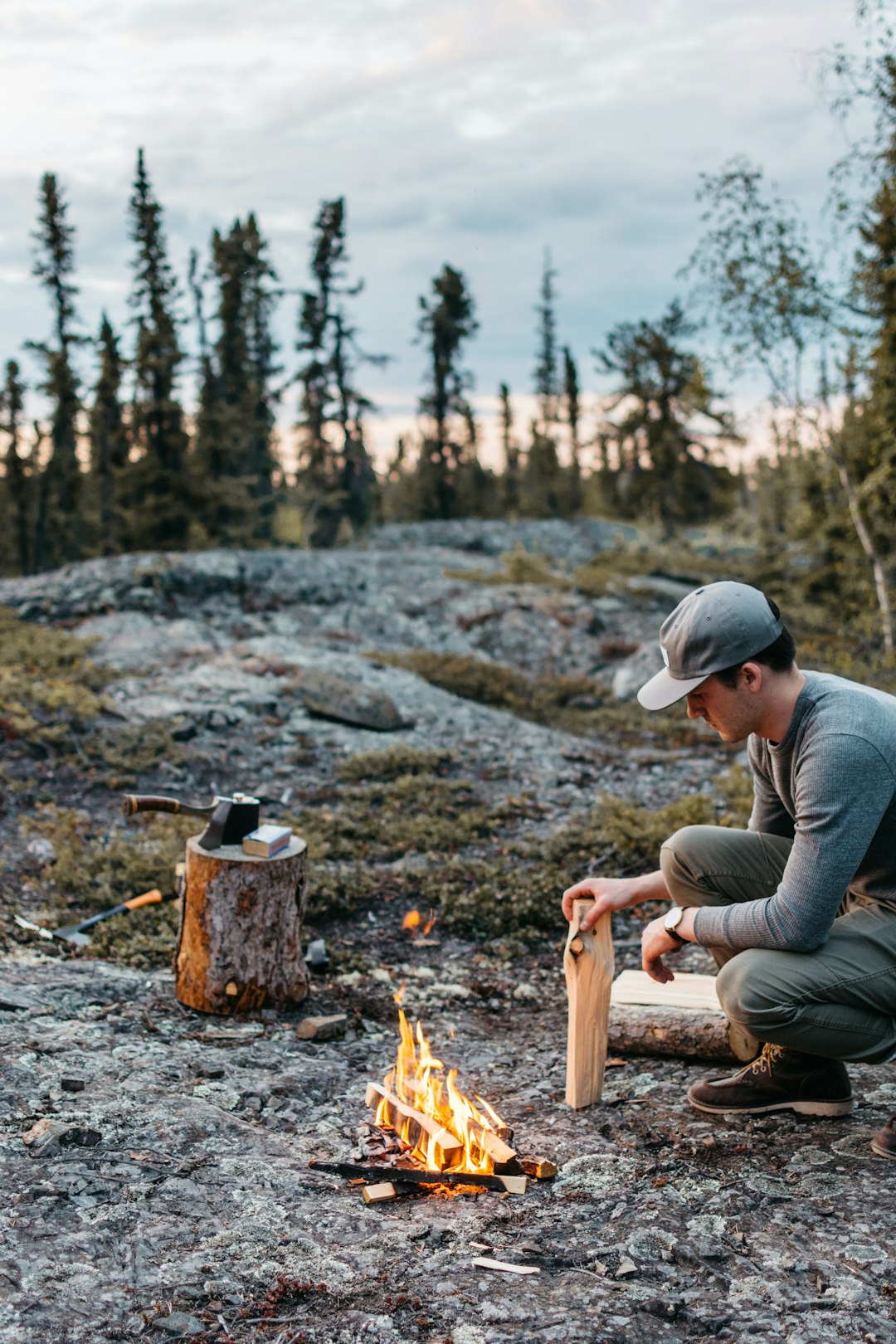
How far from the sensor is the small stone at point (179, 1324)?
2.39 metres

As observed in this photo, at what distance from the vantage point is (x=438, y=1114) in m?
3.48

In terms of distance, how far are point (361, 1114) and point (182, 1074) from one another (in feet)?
2.53

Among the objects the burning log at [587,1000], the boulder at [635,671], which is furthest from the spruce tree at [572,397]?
the burning log at [587,1000]

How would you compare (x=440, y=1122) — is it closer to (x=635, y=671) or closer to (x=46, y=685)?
(x=46, y=685)

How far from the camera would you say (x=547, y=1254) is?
277cm

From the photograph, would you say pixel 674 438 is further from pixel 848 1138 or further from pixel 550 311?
pixel 848 1138

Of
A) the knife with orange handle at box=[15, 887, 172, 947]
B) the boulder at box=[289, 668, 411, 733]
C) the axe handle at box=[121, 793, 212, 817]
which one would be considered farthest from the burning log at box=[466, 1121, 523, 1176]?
the boulder at box=[289, 668, 411, 733]

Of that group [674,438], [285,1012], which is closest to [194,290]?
[674,438]

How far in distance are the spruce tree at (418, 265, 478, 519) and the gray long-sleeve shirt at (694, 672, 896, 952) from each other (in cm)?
3113

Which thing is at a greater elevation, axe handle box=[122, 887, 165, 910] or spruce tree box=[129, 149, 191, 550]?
spruce tree box=[129, 149, 191, 550]

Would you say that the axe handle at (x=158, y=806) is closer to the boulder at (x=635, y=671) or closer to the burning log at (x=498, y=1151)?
the burning log at (x=498, y=1151)

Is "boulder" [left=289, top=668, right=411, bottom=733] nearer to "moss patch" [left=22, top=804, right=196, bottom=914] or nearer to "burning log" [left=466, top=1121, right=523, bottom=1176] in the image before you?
"moss patch" [left=22, top=804, right=196, bottom=914]

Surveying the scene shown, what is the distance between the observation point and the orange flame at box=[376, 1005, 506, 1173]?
3227 mm

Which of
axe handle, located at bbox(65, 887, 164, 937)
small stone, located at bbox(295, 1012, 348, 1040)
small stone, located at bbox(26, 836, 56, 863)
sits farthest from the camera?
small stone, located at bbox(26, 836, 56, 863)
